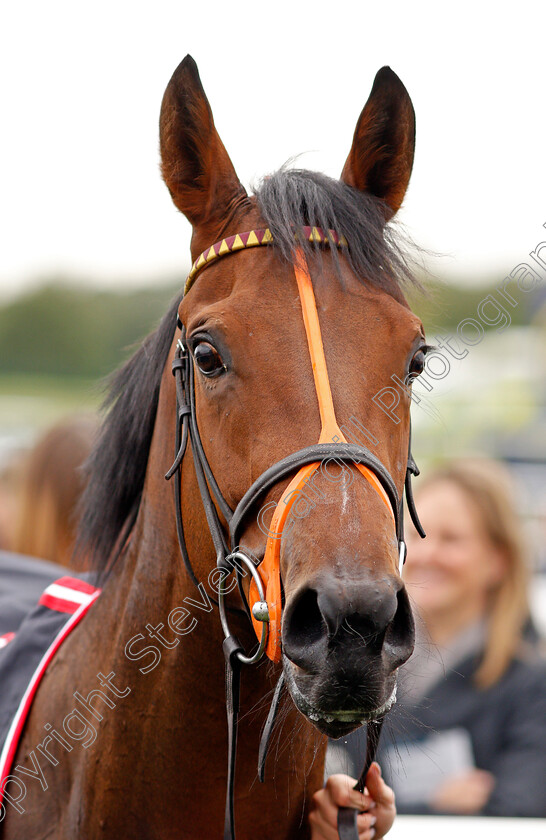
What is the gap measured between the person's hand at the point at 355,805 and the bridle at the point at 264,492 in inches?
1.1

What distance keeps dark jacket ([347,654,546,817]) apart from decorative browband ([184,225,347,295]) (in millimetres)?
2653

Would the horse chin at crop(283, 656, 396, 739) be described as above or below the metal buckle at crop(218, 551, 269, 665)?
below

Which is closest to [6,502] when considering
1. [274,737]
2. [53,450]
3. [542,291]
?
[53,450]

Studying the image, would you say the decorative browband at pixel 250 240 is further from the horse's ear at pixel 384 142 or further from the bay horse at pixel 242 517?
the horse's ear at pixel 384 142

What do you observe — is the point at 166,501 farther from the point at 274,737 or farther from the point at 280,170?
the point at 280,170

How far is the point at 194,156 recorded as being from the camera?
84.9 inches

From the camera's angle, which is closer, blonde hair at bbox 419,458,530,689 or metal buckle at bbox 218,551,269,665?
metal buckle at bbox 218,551,269,665

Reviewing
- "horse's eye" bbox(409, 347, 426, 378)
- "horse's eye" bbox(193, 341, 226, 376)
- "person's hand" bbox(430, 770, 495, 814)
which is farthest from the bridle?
"person's hand" bbox(430, 770, 495, 814)

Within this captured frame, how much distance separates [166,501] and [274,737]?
68cm

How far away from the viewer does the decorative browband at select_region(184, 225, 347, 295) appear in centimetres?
196

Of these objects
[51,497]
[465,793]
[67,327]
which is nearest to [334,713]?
[465,793]

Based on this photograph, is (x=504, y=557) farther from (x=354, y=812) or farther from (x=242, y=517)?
(x=242, y=517)

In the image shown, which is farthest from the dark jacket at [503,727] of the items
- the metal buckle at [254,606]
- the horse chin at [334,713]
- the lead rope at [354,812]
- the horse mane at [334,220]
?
the horse mane at [334,220]

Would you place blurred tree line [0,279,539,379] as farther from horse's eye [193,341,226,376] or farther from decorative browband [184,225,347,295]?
horse's eye [193,341,226,376]
